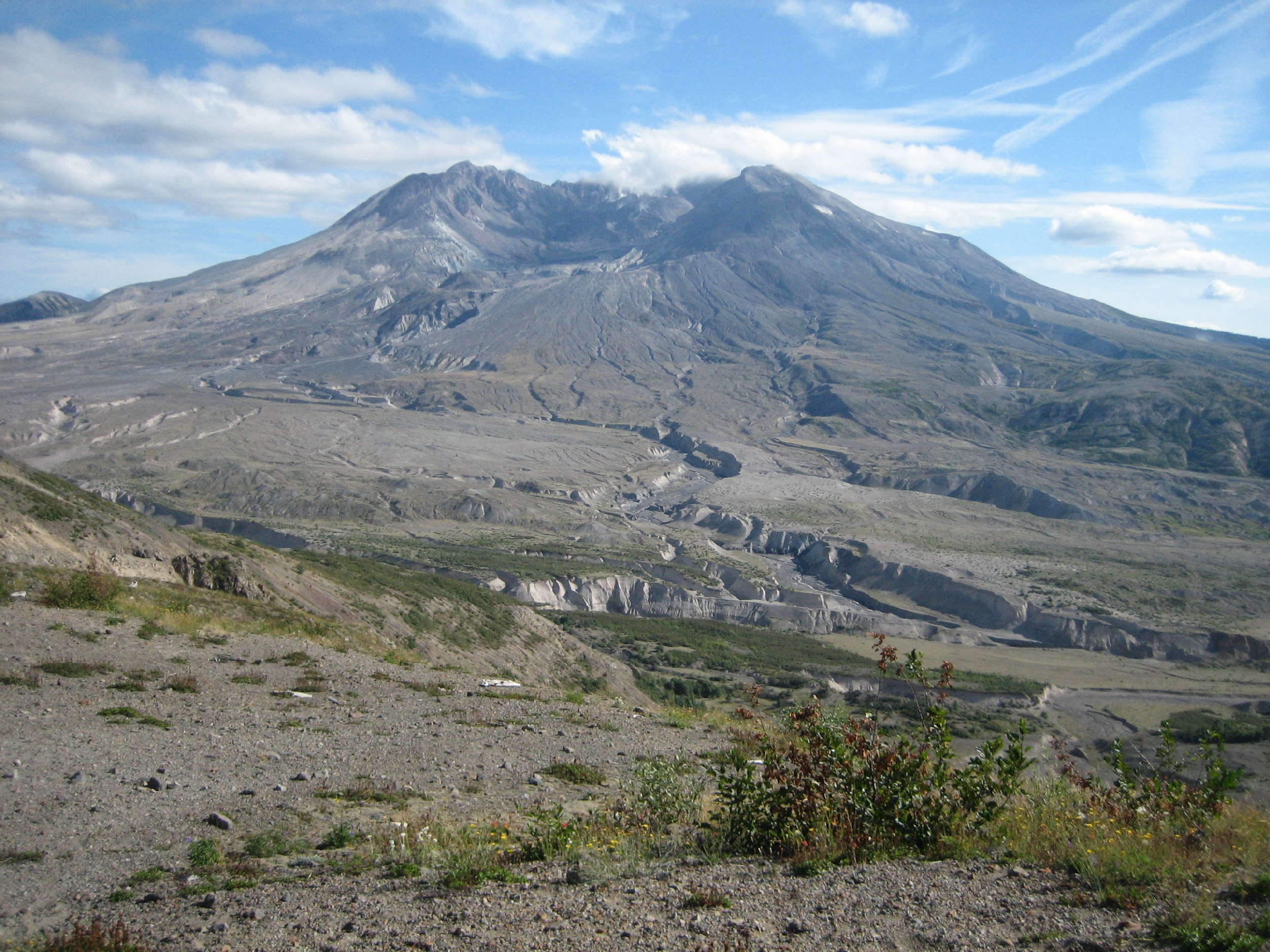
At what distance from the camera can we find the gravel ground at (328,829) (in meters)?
4.38

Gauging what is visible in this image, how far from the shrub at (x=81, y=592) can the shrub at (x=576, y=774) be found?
24.4 ft

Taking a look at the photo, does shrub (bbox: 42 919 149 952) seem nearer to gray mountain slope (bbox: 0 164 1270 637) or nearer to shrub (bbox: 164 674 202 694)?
shrub (bbox: 164 674 202 694)

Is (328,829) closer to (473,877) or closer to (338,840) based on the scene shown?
(338,840)

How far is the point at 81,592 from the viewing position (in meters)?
11.7

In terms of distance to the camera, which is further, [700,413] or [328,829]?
[700,413]

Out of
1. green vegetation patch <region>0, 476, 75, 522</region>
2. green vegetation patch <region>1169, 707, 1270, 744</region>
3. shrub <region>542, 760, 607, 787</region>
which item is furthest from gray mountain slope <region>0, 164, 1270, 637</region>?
shrub <region>542, 760, 607, 787</region>

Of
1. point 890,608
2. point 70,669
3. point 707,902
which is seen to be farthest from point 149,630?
point 890,608

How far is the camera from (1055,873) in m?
5.08

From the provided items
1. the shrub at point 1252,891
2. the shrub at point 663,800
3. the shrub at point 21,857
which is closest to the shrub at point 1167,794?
the shrub at point 1252,891

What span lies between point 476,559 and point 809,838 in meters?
43.3

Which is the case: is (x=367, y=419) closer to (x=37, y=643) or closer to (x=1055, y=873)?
(x=37, y=643)

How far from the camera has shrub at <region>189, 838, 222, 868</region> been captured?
5172mm

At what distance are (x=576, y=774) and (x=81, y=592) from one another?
822 centimetres

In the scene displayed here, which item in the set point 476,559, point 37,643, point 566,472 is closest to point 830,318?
point 566,472
